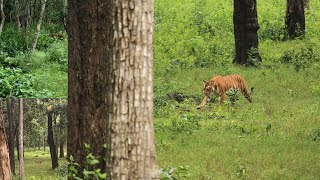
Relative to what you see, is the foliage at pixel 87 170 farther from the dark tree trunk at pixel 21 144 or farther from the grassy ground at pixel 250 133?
the dark tree trunk at pixel 21 144

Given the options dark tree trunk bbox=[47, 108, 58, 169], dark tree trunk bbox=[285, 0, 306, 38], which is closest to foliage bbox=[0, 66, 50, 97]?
dark tree trunk bbox=[47, 108, 58, 169]

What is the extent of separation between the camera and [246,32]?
2358cm

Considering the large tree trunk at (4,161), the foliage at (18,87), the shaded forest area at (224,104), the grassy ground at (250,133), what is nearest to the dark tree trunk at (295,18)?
the shaded forest area at (224,104)

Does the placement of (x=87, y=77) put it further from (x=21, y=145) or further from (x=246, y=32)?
(x=246, y=32)

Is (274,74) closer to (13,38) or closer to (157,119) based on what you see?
(157,119)

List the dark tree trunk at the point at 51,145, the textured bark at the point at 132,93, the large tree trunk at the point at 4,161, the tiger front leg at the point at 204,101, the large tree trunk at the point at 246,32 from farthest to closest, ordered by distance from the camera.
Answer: the large tree trunk at the point at 246,32 → the tiger front leg at the point at 204,101 → the dark tree trunk at the point at 51,145 → the large tree trunk at the point at 4,161 → the textured bark at the point at 132,93

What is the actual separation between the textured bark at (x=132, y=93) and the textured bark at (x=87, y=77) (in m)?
1.43

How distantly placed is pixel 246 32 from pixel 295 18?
440cm

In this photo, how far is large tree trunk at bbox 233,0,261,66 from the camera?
2331cm

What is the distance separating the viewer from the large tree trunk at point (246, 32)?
23312 mm

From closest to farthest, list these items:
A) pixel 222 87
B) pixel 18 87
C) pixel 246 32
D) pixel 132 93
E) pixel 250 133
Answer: pixel 132 93, pixel 250 133, pixel 222 87, pixel 18 87, pixel 246 32

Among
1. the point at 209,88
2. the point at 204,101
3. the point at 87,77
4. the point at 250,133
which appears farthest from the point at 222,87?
the point at 87,77

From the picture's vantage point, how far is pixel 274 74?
71.0ft

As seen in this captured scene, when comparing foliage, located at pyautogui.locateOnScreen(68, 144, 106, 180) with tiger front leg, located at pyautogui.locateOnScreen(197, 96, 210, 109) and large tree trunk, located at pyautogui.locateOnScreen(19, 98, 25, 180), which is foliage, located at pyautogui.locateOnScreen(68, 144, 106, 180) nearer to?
large tree trunk, located at pyautogui.locateOnScreen(19, 98, 25, 180)
